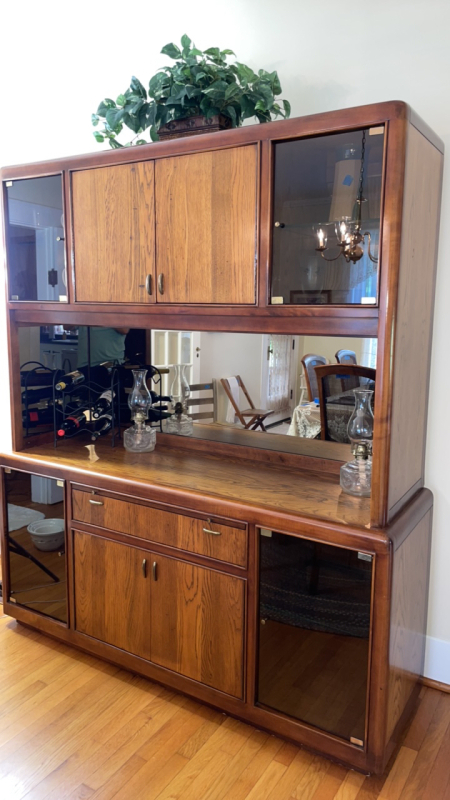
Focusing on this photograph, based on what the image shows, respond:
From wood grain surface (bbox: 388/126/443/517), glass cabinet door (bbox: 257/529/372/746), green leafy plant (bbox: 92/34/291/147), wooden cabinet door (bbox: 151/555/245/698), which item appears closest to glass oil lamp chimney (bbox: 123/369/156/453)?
wooden cabinet door (bbox: 151/555/245/698)

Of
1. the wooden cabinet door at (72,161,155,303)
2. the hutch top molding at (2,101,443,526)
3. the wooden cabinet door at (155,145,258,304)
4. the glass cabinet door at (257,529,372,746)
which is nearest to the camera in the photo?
the hutch top molding at (2,101,443,526)

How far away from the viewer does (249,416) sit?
2414mm

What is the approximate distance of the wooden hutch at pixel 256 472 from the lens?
1.76 metres

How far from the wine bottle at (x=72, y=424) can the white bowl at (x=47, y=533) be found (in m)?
0.40

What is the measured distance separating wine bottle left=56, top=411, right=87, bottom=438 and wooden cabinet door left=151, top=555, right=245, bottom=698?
31.4 inches

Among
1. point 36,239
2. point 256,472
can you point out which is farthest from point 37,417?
point 256,472

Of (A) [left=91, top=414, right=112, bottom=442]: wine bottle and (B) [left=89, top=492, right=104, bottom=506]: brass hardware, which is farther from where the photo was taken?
(A) [left=91, top=414, right=112, bottom=442]: wine bottle

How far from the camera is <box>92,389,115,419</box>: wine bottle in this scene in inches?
105

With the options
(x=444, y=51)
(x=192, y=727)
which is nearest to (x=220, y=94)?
(x=444, y=51)

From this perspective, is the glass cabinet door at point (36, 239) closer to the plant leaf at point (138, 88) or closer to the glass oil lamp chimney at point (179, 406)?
the plant leaf at point (138, 88)

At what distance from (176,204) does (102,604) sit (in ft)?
5.11

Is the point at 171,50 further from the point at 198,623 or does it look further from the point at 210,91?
the point at 198,623

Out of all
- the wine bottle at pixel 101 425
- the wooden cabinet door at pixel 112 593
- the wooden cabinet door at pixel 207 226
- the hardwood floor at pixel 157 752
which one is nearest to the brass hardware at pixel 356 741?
the hardwood floor at pixel 157 752

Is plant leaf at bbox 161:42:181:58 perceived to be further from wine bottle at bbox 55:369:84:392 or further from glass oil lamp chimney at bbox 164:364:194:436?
wine bottle at bbox 55:369:84:392
